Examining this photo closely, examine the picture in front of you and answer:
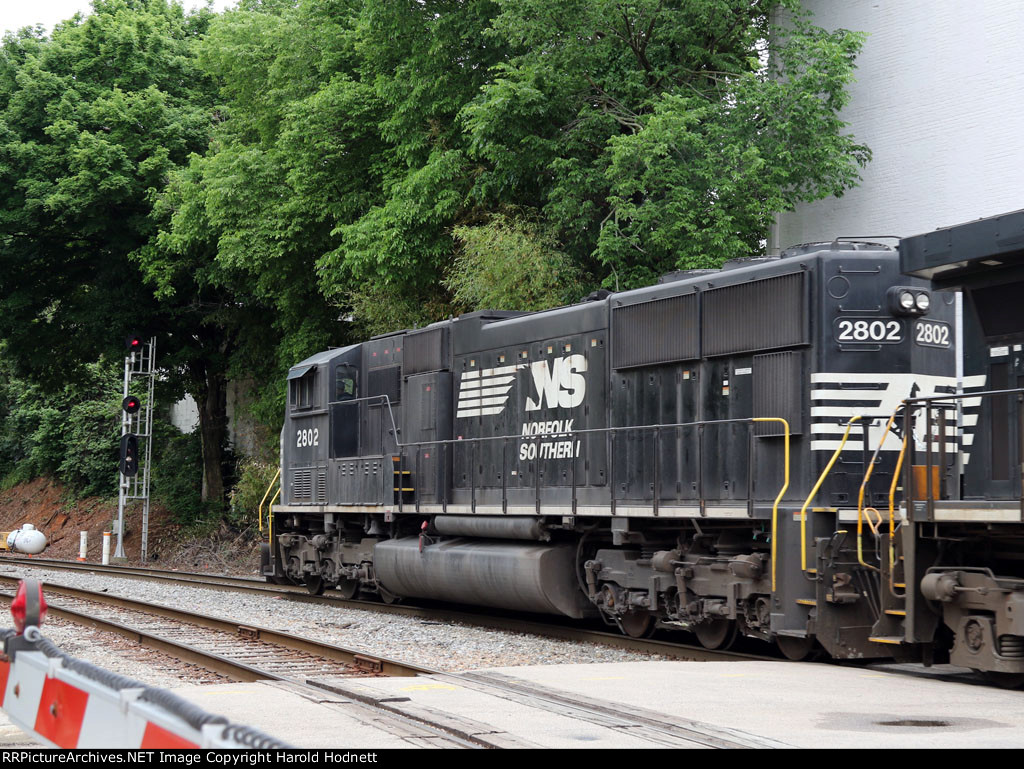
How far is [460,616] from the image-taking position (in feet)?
48.4

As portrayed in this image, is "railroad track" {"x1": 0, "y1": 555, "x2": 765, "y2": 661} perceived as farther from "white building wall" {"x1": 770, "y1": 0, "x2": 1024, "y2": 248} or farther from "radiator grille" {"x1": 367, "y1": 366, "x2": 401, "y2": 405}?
"white building wall" {"x1": 770, "y1": 0, "x2": 1024, "y2": 248}

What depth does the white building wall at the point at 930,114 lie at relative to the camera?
57.6 feet

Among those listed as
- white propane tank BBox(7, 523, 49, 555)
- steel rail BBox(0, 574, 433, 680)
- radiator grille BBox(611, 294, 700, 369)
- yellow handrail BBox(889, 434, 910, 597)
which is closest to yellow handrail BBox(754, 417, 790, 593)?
yellow handrail BBox(889, 434, 910, 597)

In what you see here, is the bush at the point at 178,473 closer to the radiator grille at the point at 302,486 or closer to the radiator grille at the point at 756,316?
the radiator grille at the point at 302,486

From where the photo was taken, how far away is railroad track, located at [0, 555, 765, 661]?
11141mm

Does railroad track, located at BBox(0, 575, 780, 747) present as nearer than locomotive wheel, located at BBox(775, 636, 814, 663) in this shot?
Yes

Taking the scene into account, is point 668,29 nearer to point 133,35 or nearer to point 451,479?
point 451,479

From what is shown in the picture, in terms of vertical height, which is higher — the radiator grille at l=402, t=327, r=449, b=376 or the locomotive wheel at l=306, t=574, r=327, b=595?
the radiator grille at l=402, t=327, r=449, b=376

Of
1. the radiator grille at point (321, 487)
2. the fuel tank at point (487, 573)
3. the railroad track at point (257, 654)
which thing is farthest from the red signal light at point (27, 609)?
the radiator grille at point (321, 487)

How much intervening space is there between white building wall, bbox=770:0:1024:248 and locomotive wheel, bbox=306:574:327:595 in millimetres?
10203

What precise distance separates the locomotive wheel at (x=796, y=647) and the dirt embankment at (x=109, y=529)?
17.8 metres

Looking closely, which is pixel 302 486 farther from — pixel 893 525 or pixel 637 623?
pixel 893 525

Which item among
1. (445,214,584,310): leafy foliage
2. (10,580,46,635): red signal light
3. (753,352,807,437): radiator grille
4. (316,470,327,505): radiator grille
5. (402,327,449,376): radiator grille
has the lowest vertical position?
(10,580,46,635): red signal light

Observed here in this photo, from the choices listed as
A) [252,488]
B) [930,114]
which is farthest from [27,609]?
[252,488]
